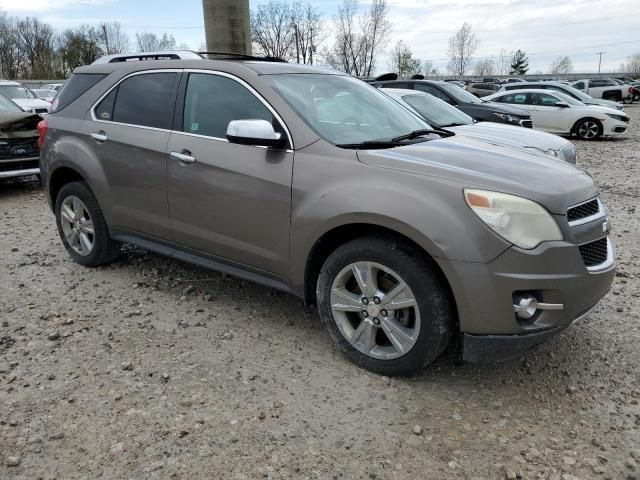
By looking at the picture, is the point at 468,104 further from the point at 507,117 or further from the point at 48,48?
the point at 48,48

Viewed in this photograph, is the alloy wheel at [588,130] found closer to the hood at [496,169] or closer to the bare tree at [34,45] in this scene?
the hood at [496,169]

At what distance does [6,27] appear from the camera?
2744 inches

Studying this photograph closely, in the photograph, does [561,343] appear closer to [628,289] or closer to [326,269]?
[628,289]

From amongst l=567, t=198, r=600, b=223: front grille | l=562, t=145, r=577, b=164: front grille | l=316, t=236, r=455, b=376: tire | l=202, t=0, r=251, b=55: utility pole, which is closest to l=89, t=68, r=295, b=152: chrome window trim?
l=316, t=236, r=455, b=376: tire

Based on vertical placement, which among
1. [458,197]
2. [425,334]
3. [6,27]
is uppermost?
[6,27]

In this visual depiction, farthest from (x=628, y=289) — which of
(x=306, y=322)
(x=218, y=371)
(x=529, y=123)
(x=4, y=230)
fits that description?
(x=529, y=123)

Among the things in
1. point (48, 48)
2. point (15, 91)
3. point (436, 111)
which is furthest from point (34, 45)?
point (436, 111)

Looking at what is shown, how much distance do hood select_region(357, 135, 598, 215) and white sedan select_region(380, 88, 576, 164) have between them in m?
2.37

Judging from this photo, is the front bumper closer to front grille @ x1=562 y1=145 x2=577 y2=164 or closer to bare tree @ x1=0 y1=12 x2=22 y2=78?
front grille @ x1=562 y1=145 x2=577 y2=164

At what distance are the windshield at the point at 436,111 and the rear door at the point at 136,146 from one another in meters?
4.55

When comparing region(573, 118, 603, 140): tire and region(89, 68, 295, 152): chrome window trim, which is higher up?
region(89, 68, 295, 152): chrome window trim

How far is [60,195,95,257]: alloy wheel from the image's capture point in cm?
466

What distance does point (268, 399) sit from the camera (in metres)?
2.88

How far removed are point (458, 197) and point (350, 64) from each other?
52.6 meters
